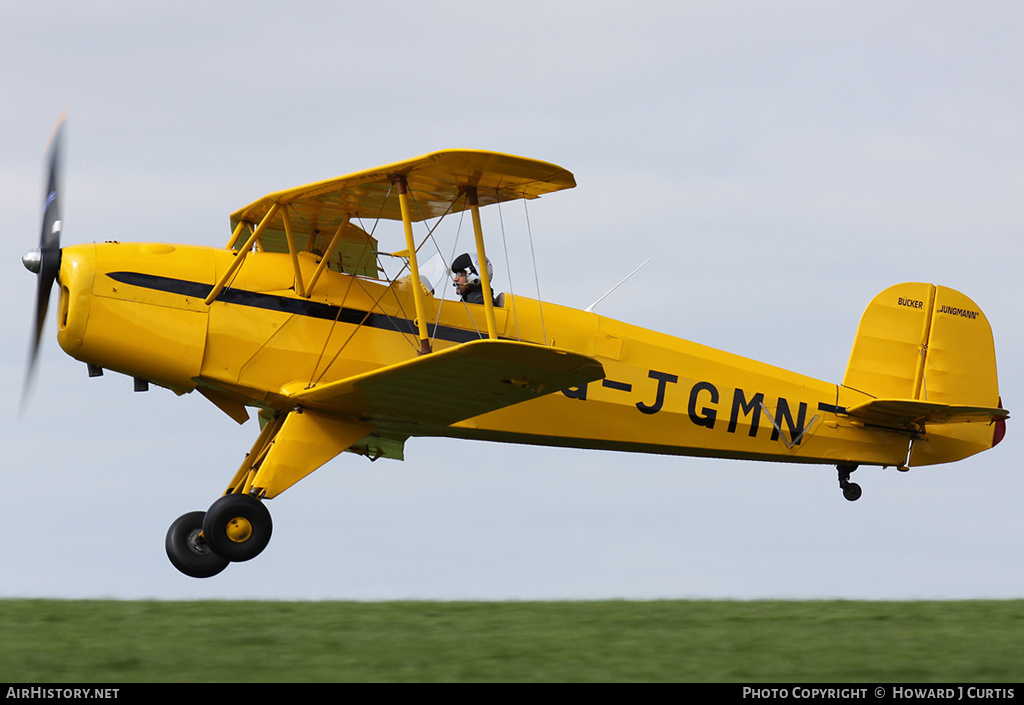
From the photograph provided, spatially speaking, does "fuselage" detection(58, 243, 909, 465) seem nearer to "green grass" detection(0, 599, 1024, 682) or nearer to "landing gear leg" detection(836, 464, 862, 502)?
"landing gear leg" detection(836, 464, 862, 502)

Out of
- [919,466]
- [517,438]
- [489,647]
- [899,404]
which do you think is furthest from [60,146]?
[919,466]

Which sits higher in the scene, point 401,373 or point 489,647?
point 401,373

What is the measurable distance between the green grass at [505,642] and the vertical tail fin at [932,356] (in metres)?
4.18

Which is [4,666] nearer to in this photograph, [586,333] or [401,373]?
[401,373]

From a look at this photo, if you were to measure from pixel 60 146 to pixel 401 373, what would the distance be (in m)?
4.20

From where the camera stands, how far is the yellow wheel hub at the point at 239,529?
27.0 feet

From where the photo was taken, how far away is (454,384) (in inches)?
313

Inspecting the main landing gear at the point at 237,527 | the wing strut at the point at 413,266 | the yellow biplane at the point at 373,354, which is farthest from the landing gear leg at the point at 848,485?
the main landing gear at the point at 237,527

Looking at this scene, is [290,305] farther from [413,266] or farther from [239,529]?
[239,529]

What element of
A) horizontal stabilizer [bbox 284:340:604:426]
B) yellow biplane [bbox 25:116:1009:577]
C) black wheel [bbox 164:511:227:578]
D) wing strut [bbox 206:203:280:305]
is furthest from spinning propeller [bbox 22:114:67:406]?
horizontal stabilizer [bbox 284:340:604:426]

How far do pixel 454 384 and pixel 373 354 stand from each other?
1.31m

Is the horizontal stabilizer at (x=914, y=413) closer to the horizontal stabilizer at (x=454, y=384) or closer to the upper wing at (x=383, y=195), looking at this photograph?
the horizontal stabilizer at (x=454, y=384)

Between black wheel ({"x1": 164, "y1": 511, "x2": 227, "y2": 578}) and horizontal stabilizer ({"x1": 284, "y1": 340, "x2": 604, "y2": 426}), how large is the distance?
63.2 inches

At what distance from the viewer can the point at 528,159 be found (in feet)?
25.3
